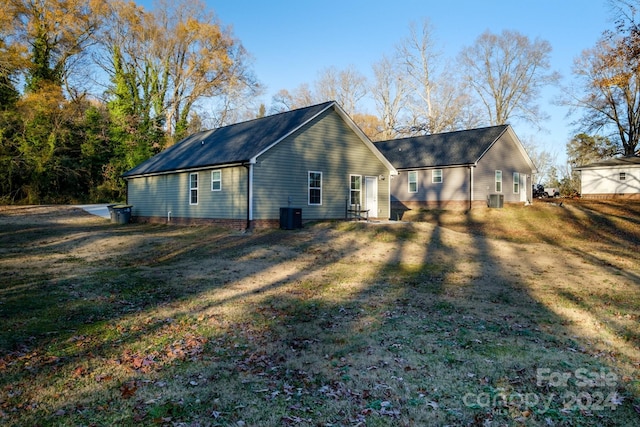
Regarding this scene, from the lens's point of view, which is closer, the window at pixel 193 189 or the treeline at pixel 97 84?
the window at pixel 193 189

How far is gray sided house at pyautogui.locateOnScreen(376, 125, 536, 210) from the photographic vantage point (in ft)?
101

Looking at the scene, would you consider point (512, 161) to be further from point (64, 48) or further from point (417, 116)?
point (64, 48)

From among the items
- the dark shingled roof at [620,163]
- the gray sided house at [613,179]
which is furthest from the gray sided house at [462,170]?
the gray sided house at [613,179]

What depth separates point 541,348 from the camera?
620 centimetres

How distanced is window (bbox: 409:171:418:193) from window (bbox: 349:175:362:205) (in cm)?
1131

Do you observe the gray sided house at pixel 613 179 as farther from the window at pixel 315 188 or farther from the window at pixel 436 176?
the window at pixel 315 188

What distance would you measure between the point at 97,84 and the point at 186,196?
25983 mm

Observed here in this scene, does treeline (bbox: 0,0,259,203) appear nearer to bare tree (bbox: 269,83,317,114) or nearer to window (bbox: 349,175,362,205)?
bare tree (bbox: 269,83,317,114)

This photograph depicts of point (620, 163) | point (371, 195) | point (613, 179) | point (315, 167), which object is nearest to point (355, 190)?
point (371, 195)

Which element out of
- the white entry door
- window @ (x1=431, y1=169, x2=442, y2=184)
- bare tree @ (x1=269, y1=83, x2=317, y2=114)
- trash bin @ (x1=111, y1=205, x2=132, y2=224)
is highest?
bare tree @ (x1=269, y1=83, x2=317, y2=114)

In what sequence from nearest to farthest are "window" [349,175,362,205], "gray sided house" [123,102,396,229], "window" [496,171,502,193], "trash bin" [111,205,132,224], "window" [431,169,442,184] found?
"gray sided house" [123,102,396,229]
"window" [349,175,362,205]
"trash bin" [111,205,132,224]
"window" [431,169,442,184]
"window" [496,171,502,193]

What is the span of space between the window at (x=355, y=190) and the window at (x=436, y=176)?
428 inches

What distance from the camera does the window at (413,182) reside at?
3378 cm

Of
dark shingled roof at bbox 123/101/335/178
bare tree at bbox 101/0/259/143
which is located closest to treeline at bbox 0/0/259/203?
bare tree at bbox 101/0/259/143
